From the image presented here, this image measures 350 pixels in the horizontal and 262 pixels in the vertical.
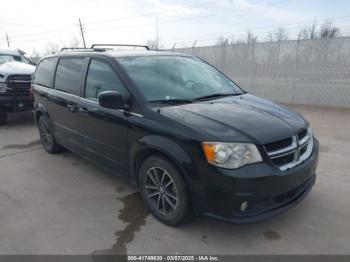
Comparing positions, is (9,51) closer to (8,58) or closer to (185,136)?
(8,58)

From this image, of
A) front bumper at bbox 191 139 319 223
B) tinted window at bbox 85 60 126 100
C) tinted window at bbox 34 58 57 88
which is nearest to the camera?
front bumper at bbox 191 139 319 223

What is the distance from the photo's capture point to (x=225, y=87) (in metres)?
3.96

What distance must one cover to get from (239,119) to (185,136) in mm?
574

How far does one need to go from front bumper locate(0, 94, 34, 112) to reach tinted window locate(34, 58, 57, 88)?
7.06 feet

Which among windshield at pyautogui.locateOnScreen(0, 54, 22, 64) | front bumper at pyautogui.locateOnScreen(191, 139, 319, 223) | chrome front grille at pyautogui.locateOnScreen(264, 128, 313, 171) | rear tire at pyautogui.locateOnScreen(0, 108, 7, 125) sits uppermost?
windshield at pyautogui.locateOnScreen(0, 54, 22, 64)

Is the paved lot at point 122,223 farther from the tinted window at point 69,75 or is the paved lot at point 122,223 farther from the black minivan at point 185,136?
the tinted window at point 69,75

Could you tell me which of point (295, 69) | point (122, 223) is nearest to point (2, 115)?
point (122, 223)

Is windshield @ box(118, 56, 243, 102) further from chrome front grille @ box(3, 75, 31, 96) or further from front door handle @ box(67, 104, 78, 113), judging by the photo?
chrome front grille @ box(3, 75, 31, 96)

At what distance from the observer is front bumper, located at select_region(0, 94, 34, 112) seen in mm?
7285

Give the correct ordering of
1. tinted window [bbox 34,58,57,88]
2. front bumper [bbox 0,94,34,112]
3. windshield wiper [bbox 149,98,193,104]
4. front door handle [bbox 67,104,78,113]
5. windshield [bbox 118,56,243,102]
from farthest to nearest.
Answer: front bumper [bbox 0,94,34,112] < tinted window [bbox 34,58,57,88] < front door handle [bbox 67,104,78,113] < windshield [bbox 118,56,243,102] < windshield wiper [bbox 149,98,193,104]

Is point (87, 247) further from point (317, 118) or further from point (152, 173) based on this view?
point (317, 118)

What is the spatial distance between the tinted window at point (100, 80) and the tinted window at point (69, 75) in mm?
265

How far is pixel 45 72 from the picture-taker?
523 cm

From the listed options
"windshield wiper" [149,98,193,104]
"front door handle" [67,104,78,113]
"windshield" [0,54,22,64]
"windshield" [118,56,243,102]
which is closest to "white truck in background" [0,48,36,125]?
"windshield" [0,54,22,64]
